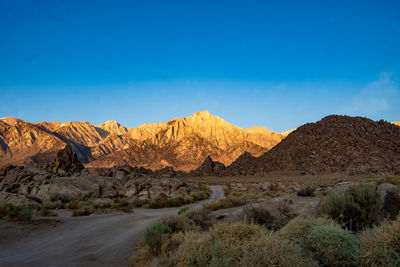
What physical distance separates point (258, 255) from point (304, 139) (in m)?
75.6

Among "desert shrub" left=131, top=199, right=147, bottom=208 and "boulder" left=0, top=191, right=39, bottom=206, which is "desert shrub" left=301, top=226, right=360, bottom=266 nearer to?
"boulder" left=0, top=191, right=39, bottom=206

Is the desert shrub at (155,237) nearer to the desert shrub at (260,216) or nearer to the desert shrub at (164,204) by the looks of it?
the desert shrub at (260,216)

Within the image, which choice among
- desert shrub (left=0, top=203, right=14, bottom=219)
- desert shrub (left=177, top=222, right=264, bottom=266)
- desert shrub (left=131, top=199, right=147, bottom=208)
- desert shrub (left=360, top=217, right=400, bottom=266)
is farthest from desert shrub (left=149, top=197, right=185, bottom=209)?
desert shrub (left=360, top=217, right=400, bottom=266)

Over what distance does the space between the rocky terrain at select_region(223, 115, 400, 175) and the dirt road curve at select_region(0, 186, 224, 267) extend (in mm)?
51417

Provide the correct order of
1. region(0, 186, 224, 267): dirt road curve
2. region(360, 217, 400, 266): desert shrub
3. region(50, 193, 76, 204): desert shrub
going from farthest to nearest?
region(50, 193, 76, 204): desert shrub → region(0, 186, 224, 267): dirt road curve → region(360, 217, 400, 266): desert shrub

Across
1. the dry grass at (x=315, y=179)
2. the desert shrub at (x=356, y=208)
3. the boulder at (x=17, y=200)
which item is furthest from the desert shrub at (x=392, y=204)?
the boulder at (x=17, y=200)

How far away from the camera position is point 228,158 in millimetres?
134000

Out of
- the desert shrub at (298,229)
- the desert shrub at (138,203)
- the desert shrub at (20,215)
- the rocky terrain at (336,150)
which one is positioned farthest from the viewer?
the rocky terrain at (336,150)

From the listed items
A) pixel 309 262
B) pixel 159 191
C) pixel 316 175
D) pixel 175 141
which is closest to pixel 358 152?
pixel 316 175

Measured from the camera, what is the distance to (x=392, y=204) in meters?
8.30

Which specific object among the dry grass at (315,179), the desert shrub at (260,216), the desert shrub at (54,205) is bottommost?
the dry grass at (315,179)

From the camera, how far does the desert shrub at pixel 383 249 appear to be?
429 cm

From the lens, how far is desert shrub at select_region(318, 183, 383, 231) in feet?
24.7

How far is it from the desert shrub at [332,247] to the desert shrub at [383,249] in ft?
0.63
